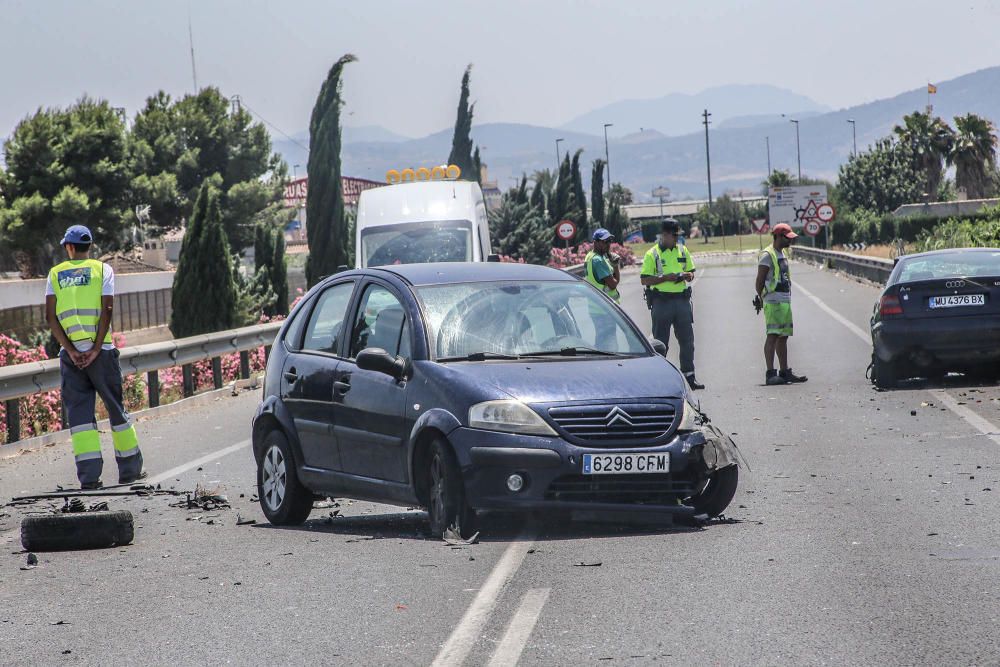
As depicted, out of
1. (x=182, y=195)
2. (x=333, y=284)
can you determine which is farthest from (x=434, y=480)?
(x=182, y=195)

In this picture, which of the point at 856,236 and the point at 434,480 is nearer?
the point at 434,480

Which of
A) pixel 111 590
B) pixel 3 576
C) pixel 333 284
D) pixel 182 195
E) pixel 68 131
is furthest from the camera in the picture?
pixel 182 195

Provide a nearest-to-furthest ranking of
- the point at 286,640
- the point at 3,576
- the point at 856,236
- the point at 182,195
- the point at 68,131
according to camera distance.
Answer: the point at 286,640 < the point at 3,576 < the point at 68,131 < the point at 182,195 < the point at 856,236

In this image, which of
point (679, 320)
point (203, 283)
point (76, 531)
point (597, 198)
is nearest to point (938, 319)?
point (679, 320)

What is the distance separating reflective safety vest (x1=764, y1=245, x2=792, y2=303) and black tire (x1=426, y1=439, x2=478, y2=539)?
9465 millimetres

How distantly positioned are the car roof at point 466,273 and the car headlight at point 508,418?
53.9 inches

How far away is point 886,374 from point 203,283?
1327cm

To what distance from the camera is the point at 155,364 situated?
17.7 metres

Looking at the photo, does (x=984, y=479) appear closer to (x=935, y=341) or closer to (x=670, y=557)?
(x=670, y=557)

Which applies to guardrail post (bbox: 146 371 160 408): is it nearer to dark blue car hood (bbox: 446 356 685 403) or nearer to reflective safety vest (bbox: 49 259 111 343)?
reflective safety vest (bbox: 49 259 111 343)

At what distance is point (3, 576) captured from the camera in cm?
776

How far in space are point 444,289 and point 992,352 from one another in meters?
8.83

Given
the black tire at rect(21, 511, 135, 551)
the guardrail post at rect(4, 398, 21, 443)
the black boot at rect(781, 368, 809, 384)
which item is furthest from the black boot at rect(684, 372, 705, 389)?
the black tire at rect(21, 511, 135, 551)

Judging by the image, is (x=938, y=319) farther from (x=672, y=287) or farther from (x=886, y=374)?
(x=672, y=287)
